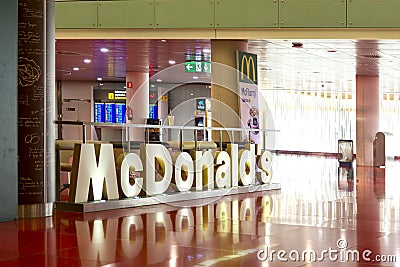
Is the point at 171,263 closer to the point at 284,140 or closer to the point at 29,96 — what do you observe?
the point at 29,96

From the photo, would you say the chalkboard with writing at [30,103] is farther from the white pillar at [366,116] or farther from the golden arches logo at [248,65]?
the white pillar at [366,116]

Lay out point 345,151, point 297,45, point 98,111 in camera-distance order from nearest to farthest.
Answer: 1. point 297,45
2. point 345,151
3. point 98,111

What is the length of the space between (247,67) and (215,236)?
8665 mm

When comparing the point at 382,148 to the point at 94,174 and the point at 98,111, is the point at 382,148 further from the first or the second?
the point at 94,174

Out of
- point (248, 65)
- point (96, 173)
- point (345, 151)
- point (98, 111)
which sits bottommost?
point (345, 151)

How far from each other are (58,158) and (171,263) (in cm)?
406

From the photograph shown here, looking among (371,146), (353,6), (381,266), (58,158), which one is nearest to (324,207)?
(58,158)

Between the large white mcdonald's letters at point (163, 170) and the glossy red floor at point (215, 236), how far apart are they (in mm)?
408

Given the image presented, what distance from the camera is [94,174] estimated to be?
8.28 metres

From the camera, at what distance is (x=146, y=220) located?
7.33 m

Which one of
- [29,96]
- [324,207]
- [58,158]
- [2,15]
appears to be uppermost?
[2,15]

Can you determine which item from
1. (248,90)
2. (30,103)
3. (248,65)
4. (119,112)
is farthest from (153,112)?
(30,103)

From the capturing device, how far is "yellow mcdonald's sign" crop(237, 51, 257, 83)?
14.1 metres

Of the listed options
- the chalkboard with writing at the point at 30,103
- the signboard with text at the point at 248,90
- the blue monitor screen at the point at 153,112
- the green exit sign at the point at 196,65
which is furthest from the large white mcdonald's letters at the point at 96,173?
the blue monitor screen at the point at 153,112
